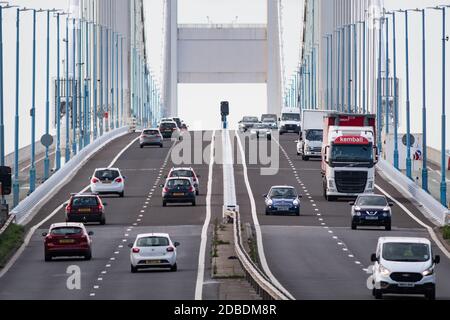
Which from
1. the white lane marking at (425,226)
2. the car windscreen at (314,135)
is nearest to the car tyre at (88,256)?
the white lane marking at (425,226)

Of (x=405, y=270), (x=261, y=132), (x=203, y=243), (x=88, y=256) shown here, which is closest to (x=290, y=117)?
(x=261, y=132)

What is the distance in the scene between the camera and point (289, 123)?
506 feet

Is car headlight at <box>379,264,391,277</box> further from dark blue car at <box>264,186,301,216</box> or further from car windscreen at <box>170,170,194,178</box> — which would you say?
car windscreen at <box>170,170,194,178</box>

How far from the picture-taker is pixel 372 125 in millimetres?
83875

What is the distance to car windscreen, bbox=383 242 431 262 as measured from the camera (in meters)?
46.2

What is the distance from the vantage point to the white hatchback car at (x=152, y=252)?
53.8m

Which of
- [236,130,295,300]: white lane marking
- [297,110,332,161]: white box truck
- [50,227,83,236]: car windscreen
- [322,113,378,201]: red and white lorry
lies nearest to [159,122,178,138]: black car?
[236,130,295,300]: white lane marking

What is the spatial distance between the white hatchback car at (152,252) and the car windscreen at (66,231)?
4436mm

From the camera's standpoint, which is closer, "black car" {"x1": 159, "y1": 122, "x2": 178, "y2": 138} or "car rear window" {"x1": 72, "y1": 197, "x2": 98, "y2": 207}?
"car rear window" {"x1": 72, "y1": 197, "x2": 98, "y2": 207}

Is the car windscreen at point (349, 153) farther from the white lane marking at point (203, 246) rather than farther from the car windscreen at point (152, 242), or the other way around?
the car windscreen at point (152, 242)

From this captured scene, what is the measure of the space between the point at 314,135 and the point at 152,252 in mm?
57175

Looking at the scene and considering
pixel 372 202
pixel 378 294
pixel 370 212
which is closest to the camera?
pixel 378 294

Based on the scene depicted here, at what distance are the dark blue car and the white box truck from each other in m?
31.8

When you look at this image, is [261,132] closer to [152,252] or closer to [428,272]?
[152,252]
